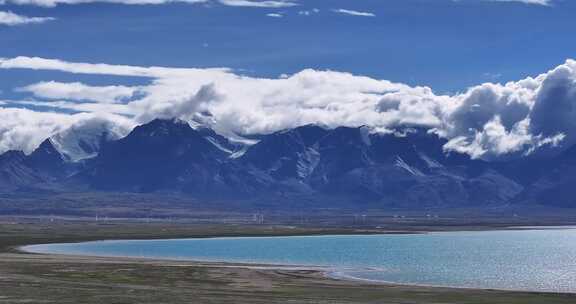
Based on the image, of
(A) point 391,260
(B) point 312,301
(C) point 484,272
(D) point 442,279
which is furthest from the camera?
(A) point 391,260

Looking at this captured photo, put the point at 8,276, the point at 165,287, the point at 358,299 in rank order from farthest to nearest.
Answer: the point at 8,276 < the point at 165,287 < the point at 358,299

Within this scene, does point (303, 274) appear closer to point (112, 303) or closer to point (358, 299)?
point (358, 299)

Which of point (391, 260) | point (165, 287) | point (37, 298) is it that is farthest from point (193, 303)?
point (391, 260)

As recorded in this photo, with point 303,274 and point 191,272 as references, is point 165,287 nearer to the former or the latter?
point 191,272

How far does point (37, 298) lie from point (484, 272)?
3523 inches

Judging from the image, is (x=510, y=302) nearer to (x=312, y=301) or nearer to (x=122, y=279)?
(x=312, y=301)

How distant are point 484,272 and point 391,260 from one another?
124 ft

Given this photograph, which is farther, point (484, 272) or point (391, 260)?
point (391, 260)

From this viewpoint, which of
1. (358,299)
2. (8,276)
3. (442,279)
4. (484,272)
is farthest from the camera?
(484,272)

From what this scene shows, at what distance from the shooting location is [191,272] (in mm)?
139000

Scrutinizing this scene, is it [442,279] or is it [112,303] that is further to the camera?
[442,279]

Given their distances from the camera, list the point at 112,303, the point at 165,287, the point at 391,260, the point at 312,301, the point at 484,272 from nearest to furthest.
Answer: the point at 112,303, the point at 312,301, the point at 165,287, the point at 484,272, the point at 391,260

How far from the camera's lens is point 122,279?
397 ft

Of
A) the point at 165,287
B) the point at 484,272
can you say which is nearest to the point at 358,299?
the point at 165,287
